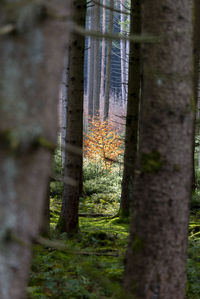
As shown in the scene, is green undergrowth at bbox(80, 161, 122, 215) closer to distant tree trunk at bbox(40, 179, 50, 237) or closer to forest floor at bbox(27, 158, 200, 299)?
forest floor at bbox(27, 158, 200, 299)

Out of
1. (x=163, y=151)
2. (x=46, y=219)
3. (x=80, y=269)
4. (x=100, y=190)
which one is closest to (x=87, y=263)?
(x=80, y=269)

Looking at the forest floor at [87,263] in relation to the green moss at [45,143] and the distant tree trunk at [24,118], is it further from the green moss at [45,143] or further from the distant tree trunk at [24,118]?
the green moss at [45,143]

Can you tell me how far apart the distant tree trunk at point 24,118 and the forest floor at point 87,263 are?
0.30 m

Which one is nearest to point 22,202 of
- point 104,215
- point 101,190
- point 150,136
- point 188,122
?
point 150,136

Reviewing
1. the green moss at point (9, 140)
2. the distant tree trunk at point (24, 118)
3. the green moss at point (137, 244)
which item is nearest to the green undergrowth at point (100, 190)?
the green moss at point (137, 244)

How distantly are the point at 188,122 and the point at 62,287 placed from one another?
239cm

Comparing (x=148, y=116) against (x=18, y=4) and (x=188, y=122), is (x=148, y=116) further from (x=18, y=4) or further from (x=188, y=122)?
(x=18, y=4)

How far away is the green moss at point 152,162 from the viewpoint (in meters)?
2.82

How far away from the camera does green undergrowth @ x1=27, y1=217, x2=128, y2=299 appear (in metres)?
3.79

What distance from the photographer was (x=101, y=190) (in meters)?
12.6

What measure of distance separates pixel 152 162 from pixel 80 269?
2.25 metres

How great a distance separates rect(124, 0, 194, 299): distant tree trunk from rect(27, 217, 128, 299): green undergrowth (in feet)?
1.29

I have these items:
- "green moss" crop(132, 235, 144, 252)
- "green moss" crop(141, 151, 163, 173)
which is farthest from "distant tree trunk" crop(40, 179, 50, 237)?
"green moss" crop(141, 151, 163, 173)

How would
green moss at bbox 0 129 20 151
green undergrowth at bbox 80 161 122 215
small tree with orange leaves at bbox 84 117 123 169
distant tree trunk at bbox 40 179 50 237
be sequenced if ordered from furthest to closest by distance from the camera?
small tree with orange leaves at bbox 84 117 123 169 < green undergrowth at bbox 80 161 122 215 < distant tree trunk at bbox 40 179 50 237 < green moss at bbox 0 129 20 151
